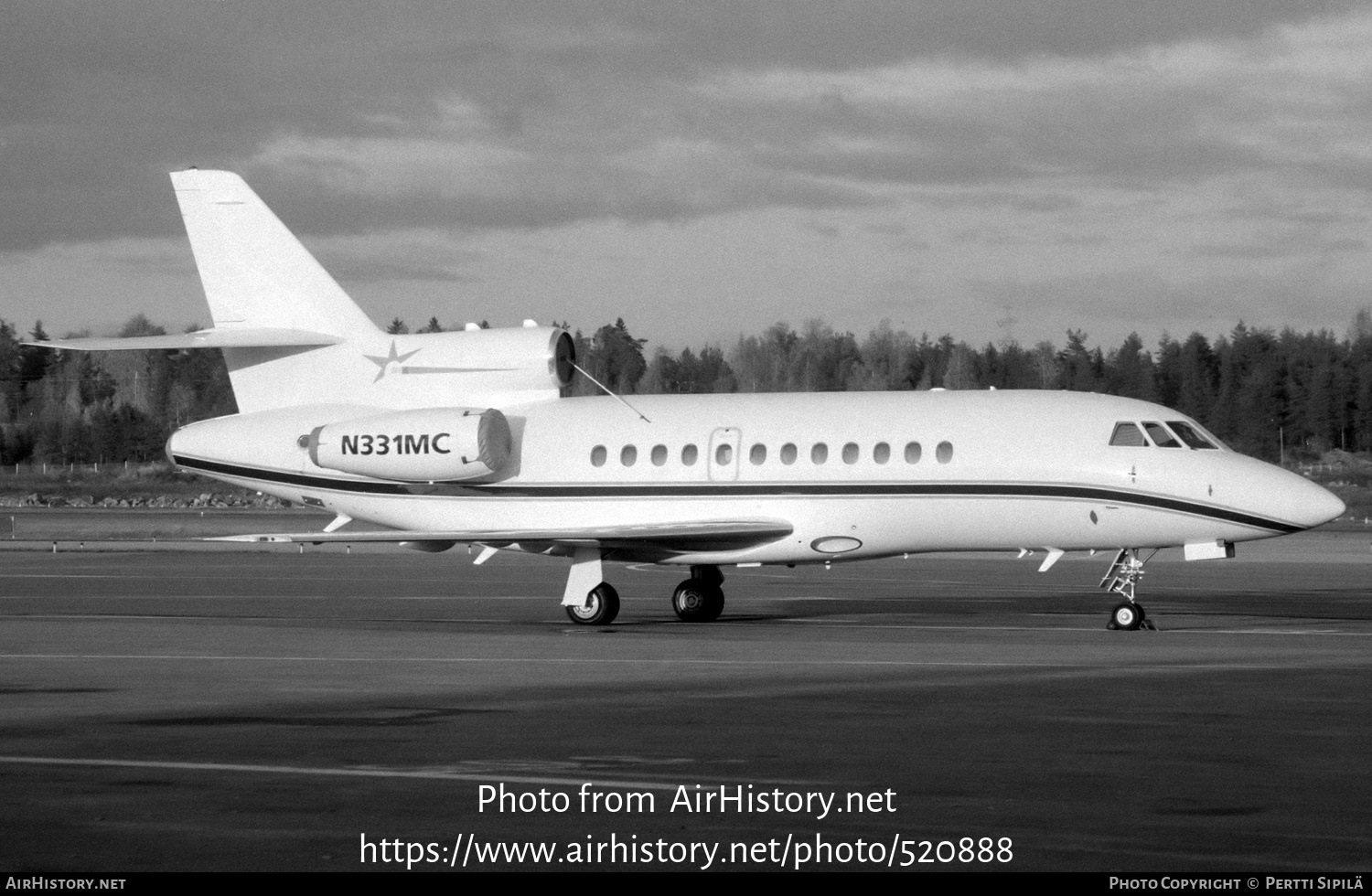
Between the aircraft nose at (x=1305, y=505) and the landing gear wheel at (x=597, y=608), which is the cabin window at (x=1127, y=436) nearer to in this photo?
the aircraft nose at (x=1305, y=505)

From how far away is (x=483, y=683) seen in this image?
57.0 ft

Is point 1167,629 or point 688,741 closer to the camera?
point 688,741

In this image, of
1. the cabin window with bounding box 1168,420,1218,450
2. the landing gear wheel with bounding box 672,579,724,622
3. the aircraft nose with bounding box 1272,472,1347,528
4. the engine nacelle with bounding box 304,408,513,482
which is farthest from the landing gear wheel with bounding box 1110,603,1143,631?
the engine nacelle with bounding box 304,408,513,482

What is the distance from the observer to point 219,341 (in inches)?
1119

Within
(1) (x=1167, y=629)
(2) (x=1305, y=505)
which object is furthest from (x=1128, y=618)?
(2) (x=1305, y=505)

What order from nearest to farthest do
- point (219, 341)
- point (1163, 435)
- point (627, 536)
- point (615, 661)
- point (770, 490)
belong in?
point (615, 661), point (1163, 435), point (627, 536), point (770, 490), point (219, 341)

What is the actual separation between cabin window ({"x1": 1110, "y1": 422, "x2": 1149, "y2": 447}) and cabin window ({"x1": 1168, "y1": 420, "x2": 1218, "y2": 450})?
51 cm

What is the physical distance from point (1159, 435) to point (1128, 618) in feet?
9.67

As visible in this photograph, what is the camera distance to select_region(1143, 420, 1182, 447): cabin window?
82.1 ft

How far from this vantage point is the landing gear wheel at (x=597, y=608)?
85.4ft

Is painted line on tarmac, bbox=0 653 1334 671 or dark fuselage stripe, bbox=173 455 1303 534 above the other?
dark fuselage stripe, bbox=173 455 1303 534

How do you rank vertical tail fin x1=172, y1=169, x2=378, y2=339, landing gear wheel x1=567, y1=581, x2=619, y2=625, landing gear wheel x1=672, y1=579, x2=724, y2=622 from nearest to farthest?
landing gear wheel x1=567, y1=581, x2=619, y2=625 → landing gear wheel x1=672, y1=579, x2=724, y2=622 → vertical tail fin x1=172, y1=169, x2=378, y2=339

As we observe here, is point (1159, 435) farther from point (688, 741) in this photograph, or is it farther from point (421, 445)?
point (688, 741)

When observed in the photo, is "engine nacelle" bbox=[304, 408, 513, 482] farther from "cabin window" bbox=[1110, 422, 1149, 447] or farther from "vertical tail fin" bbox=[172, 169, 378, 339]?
"cabin window" bbox=[1110, 422, 1149, 447]
